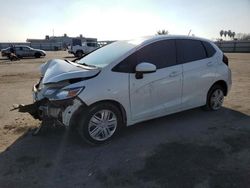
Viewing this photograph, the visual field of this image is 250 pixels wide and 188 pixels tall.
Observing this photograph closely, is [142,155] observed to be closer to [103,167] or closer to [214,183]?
[103,167]

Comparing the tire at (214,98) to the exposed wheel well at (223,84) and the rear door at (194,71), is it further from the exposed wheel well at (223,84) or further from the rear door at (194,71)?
the rear door at (194,71)

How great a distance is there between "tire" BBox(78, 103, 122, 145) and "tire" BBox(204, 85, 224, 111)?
2.49 meters

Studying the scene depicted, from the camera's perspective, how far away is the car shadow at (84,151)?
3623 millimetres

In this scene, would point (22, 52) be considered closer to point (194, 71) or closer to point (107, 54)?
point (107, 54)

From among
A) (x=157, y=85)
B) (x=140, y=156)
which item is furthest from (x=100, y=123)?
(x=157, y=85)


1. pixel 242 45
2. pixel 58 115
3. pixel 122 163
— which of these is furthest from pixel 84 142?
pixel 242 45

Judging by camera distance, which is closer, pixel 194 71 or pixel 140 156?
pixel 140 156


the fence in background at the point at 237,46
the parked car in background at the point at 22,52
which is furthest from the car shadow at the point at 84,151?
the fence in background at the point at 237,46

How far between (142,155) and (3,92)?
6.80 metres

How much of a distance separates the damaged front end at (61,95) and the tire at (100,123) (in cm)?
21

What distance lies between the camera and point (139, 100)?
488 cm

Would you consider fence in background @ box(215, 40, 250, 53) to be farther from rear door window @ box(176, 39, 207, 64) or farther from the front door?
the front door

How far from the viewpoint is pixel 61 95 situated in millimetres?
4293

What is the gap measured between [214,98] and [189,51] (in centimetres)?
136
